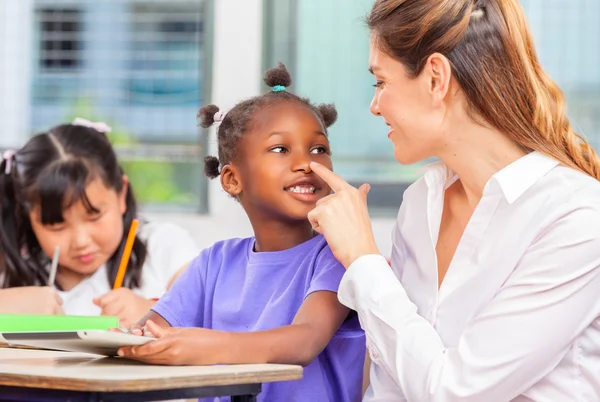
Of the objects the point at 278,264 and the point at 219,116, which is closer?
the point at 278,264

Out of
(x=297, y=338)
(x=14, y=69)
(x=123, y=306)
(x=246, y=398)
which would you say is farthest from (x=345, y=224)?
(x=14, y=69)

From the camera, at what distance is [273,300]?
5.01 feet

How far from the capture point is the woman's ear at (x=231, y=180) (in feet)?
5.64

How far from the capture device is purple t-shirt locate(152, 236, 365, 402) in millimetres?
1476

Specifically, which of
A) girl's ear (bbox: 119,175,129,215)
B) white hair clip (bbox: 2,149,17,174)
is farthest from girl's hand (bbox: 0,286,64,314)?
white hair clip (bbox: 2,149,17,174)

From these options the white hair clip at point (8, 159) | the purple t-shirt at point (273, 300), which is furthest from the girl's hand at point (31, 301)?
the purple t-shirt at point (273, 300)

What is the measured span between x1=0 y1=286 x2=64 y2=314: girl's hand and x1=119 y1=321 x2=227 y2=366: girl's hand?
964mm

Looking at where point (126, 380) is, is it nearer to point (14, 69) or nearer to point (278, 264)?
point (278, 264)

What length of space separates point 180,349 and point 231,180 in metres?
0.61

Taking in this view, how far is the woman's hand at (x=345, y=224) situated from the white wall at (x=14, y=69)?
6.84ft

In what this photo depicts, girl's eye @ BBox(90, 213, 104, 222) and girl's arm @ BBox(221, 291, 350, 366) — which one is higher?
girl's arm @ BBox(221, 291, 350, 366)

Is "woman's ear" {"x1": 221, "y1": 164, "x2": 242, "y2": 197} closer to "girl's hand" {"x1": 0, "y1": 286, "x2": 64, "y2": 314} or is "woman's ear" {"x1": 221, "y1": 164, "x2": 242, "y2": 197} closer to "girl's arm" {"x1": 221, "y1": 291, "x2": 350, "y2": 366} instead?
"girl's arm" {"x1": 221, "y1": 291, "x2": 350, "y2": 366}

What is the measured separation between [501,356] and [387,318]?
0.17m

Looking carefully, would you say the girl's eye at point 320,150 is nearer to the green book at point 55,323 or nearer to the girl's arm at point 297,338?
the girl's arm at point 297,338
